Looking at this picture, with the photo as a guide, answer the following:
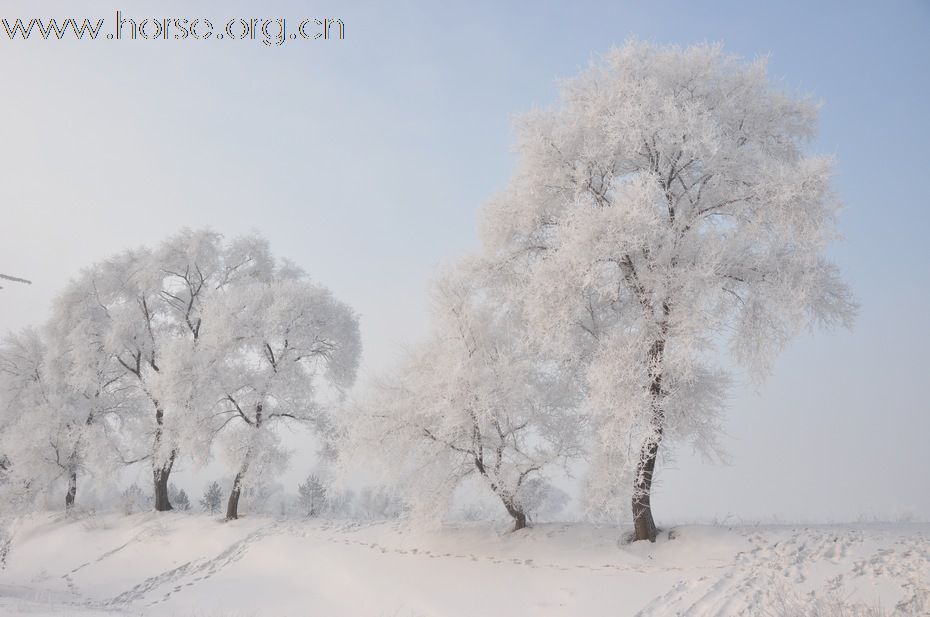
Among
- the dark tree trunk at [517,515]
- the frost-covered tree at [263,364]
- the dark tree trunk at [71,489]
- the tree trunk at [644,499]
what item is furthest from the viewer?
the dark tree trunk at [71,489]

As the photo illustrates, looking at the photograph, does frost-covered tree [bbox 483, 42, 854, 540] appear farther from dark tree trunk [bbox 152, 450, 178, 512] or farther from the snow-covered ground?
dark tree trunk [bbox 152, 450, 178, 512]

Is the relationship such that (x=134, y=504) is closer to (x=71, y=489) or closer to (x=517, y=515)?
(x=71, y=489)

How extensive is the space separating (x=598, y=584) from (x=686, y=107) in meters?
9.77

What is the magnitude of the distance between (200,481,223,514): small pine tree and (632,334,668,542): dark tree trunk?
29607 mm

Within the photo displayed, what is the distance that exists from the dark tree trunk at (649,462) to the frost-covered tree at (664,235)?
40 millimetres

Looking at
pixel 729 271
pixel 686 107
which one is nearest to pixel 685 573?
pixel 729 271

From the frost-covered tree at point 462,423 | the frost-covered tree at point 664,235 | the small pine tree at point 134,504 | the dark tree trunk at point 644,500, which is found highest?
the frost-covered tree at point 664,235

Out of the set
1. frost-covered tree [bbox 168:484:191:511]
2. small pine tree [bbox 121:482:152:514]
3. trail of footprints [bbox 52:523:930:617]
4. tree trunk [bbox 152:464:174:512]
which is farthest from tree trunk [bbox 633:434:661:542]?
frost-covered tree [bbox 168:484:191:511]

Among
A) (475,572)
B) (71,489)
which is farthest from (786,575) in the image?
(71,489)

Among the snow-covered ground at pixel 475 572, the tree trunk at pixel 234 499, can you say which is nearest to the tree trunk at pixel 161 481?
the snow-covered ground at pixel 475 572

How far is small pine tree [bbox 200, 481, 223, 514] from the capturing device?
3478 centimetres

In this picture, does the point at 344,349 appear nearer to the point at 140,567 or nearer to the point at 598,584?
the point at 140,567

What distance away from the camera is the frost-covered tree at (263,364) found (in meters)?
19.4

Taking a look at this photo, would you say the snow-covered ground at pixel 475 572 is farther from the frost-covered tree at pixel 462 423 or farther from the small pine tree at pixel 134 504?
the small pine tree at pixel 134 504
